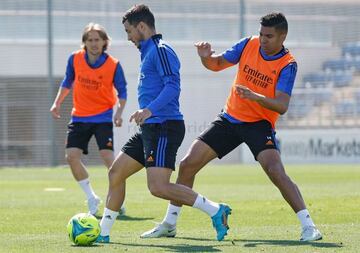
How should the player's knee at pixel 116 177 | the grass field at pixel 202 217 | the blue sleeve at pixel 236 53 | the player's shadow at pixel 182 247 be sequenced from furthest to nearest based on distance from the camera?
the blue sleeve at pixel 236 53 < the player's knee at pixel 116 177 < the grass field at pixel 202 217 < the player's shadow at pixel 182 247

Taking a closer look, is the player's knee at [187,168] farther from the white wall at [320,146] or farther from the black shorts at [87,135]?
the white wall at [320,146]

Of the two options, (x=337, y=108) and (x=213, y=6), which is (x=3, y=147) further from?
(x=337, y=108)

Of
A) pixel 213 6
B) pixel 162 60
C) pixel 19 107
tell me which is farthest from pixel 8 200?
pixel 213 6

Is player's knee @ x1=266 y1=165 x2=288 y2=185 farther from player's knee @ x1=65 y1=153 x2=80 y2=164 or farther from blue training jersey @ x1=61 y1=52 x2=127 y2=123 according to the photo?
blue training jersey @ x1=61 y1=52 x2=127 y2=123

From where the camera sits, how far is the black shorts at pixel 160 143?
856 centimetres

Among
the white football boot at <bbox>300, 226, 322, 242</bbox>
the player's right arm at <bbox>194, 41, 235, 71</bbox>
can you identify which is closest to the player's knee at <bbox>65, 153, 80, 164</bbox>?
the player's right arm at <bbox>194, 41, 235, 71</bbox>

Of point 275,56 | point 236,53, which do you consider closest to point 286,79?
point 275,56

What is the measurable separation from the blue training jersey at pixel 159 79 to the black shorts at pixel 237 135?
0.54 meters

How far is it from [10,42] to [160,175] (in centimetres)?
2115

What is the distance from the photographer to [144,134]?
8.73m

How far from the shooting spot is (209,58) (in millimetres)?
9258

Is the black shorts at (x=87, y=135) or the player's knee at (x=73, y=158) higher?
the black shorts at (x=87, y=135)

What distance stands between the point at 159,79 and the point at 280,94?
1.15m

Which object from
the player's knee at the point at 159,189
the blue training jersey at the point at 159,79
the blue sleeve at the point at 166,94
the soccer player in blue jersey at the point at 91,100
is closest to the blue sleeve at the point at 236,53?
the blue training jersey at the point at 159,79
